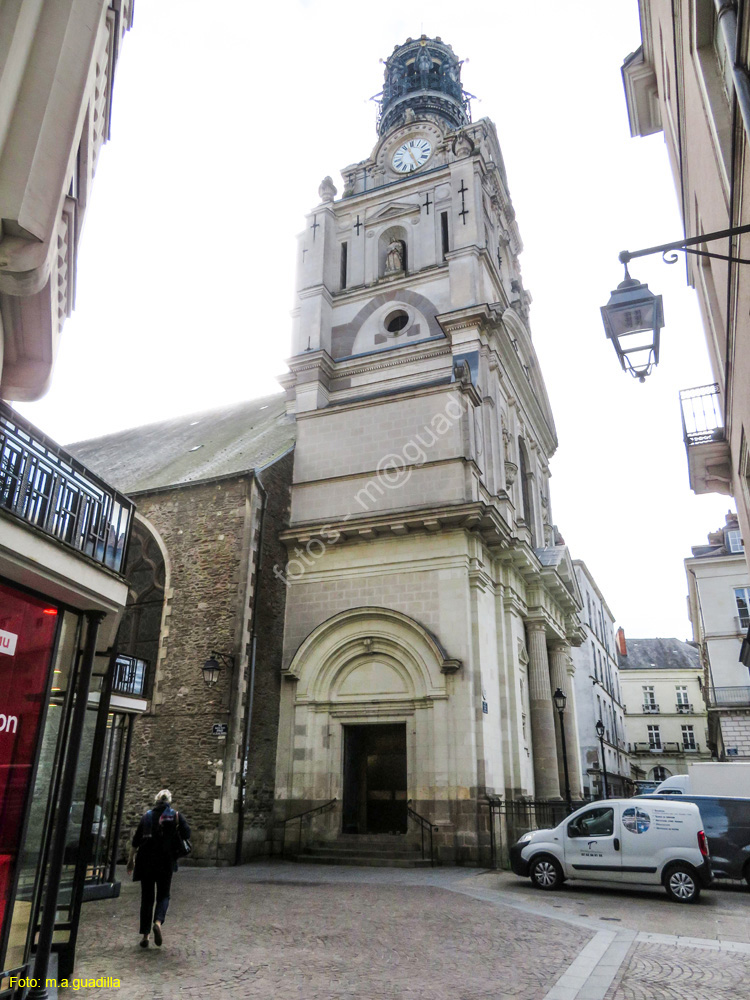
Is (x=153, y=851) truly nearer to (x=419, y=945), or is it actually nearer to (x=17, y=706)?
(x=17, y=706)

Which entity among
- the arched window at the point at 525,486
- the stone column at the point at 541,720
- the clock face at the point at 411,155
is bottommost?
the stone column at the point at 541,720

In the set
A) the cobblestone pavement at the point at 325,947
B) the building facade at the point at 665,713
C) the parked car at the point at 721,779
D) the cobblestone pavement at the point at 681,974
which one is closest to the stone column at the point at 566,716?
the parked car at the point at 721,779

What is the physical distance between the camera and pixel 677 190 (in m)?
13.0

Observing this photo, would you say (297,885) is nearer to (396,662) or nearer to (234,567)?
(396,662)

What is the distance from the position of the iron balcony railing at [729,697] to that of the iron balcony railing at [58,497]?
3342cm

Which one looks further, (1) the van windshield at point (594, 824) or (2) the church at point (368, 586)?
(2) the church at point (368, 586)

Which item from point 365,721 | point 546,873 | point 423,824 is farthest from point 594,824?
point 365,721

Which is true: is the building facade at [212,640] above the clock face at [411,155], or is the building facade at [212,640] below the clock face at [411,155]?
below

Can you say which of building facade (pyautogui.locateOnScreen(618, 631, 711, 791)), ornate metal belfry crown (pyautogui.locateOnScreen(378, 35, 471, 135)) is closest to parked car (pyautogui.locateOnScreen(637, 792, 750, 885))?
ornate metal belfry crown (pyautogui.locateOnScreen(378, 35, 471, 135))

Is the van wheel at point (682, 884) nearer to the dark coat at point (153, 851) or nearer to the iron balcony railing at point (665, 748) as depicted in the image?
the dark coat at point (153, 851)

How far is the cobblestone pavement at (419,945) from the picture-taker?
5.87 metres

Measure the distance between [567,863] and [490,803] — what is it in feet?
12.5

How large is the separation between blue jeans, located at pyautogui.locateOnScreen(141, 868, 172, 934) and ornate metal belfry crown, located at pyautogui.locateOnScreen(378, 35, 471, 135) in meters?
30.7

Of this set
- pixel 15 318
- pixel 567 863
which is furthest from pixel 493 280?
pixel 15 318
